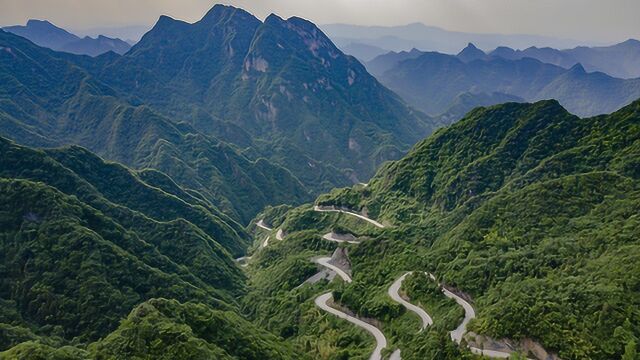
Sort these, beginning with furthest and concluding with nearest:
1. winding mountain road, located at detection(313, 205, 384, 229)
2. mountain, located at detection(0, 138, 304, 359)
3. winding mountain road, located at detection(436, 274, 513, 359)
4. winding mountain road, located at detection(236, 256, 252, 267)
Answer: winding mountain road, located at detection(236, 256, 252, 267)
winding mountain road, located at detection(313, 205, 384, 229)
winding mountain road, located at detection(436, 274, 513, 359)
mountain, located at detection(0, 138, 304, 359)

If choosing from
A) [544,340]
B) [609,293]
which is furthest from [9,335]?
[609,293]

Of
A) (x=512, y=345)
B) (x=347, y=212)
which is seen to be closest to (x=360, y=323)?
(x=512, y=345)

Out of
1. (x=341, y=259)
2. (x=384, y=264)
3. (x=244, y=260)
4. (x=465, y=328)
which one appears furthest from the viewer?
(x=244, y=260)

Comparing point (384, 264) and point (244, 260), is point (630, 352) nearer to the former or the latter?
point (384, 264)

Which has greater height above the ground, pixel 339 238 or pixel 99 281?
pixel 99 281

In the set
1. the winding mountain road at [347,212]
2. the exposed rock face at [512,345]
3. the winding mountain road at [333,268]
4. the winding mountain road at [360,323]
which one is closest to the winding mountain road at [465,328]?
the exposed rock face at [512,345]

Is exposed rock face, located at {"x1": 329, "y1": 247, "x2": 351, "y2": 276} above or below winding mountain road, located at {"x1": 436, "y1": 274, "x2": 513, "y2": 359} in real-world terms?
below

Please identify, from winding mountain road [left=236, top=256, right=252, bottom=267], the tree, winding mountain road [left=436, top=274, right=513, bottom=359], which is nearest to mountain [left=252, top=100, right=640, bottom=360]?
the tree

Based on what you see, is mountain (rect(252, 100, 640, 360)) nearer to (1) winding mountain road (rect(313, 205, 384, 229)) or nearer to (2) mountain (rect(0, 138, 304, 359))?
(1) winding mountain road (rect(313, 205, 384, 229))
